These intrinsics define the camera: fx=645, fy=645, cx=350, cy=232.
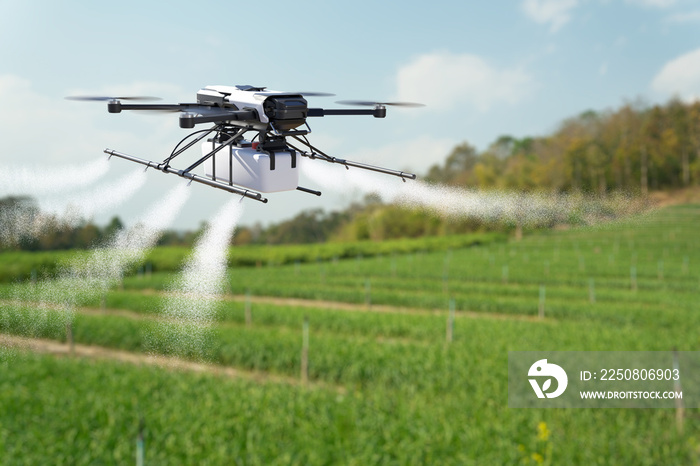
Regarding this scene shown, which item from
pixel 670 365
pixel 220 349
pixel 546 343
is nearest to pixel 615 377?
pixel 670 365

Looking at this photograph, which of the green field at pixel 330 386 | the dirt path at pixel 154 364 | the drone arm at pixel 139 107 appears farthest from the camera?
the dirt path at pixel 154 364

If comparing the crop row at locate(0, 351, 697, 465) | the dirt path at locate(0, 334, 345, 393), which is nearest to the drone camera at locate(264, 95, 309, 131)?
the crop row at locate(0, 351, 697, 465)

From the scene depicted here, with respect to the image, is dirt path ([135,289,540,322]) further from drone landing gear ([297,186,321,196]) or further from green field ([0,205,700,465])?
drone landing gear ([297,186,321,196])

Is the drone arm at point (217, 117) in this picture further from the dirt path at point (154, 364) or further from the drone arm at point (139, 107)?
the dirt path at point (154, 364)

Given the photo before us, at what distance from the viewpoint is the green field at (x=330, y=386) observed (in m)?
10.5

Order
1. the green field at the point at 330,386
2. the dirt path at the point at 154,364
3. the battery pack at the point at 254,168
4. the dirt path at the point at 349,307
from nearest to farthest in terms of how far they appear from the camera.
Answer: the battery pack at the point at 254,168, the green field at the point at 330,386, the dirt path at the point at 154,364, the dirt path at the point at 349,307

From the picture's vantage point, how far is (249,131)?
5.41ft

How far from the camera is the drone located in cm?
151

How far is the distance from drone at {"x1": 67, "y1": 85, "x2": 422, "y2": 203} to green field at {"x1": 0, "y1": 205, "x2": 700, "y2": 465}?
0.43 metres

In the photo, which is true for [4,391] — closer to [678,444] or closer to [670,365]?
[678,444]

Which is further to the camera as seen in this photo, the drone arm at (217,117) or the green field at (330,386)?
the green field at (330,386)

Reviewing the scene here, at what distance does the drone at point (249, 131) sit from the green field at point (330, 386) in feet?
1.42

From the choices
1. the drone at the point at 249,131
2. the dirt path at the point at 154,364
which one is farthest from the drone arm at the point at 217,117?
the dirt path at the point at 154,364

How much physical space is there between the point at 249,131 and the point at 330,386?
51.3 ft
